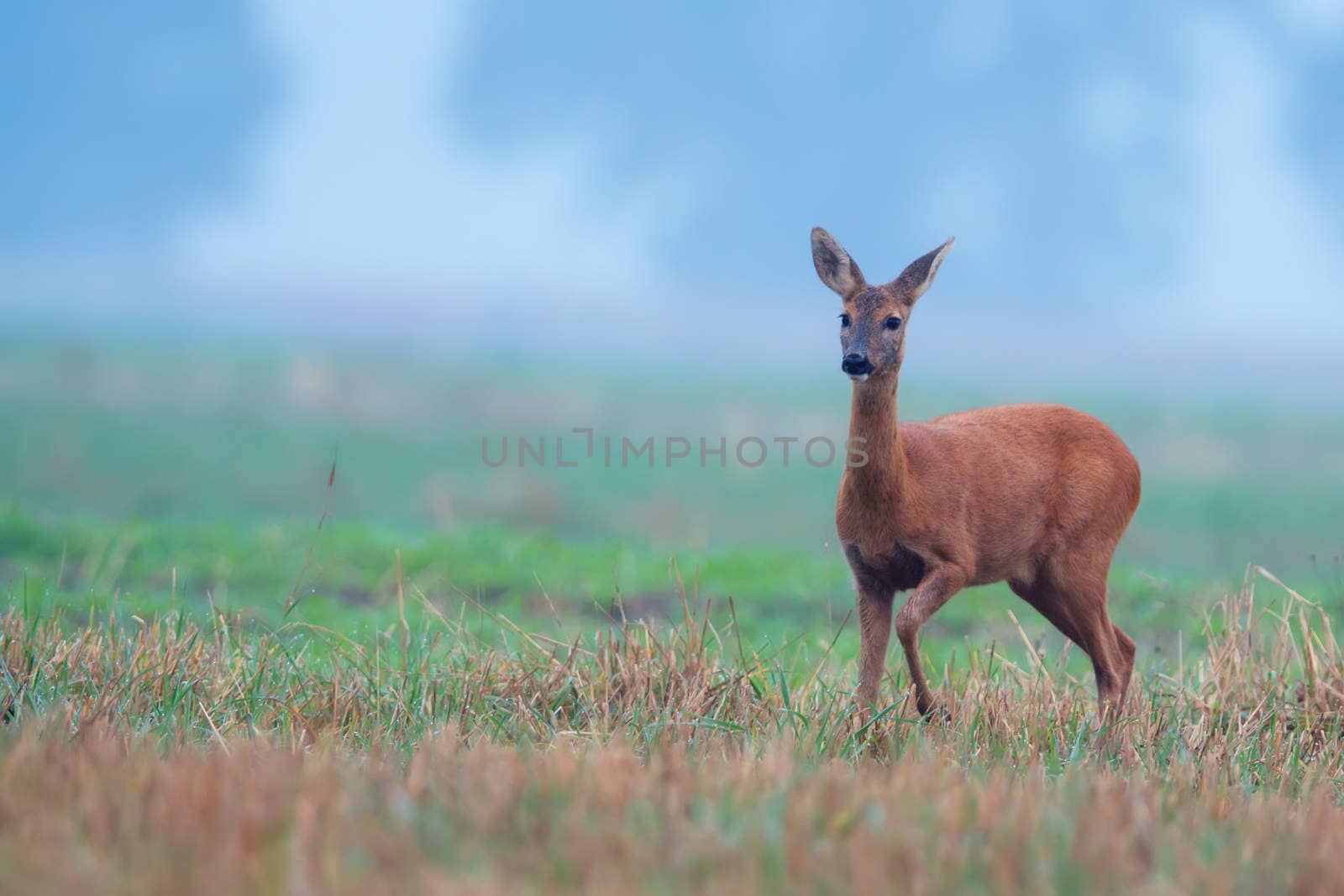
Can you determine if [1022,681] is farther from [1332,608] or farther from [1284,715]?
[1332,608]

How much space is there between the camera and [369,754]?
4559 millimetres

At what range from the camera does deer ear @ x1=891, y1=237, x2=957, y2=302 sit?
6199 mm

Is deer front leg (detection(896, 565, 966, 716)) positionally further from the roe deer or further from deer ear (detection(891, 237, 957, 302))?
deer ear (detection(891, 237, 957, 302))

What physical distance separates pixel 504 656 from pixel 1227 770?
9.58ft

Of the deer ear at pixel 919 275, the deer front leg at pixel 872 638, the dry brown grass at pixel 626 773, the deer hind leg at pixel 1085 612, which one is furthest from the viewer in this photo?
the deer hind leg at pixel 1085 612

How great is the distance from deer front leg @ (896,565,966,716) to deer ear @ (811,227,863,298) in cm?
132

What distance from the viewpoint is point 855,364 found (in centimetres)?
572

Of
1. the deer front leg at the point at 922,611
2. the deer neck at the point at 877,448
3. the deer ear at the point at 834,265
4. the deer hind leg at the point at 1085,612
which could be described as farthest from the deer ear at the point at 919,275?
the deer hind leg at the point at 1085,612

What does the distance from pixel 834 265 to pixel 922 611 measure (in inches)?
64.6

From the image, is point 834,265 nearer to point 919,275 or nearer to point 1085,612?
point 919,275

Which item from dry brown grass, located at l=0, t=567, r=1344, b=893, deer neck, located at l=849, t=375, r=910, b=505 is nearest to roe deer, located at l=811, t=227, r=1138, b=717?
deer neck, located at l=849, t=375, r=910, b=505

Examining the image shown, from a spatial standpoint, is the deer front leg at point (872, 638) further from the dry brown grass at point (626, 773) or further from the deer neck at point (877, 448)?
the deer neck at point (877, 448)

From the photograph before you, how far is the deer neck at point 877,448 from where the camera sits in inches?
232

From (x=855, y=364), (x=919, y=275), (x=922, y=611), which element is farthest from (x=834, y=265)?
(x=922, y=611)
